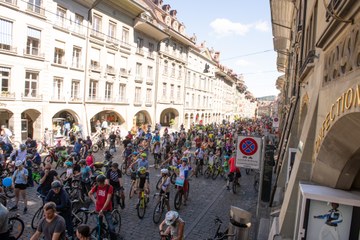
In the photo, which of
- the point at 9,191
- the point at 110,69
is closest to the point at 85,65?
the point at 110,69

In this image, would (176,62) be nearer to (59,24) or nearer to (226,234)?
(59,24)

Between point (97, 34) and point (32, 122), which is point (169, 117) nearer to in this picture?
point (97, 34)

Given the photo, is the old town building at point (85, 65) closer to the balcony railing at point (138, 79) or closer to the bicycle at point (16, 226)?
the balcony railing at point (138, 79)

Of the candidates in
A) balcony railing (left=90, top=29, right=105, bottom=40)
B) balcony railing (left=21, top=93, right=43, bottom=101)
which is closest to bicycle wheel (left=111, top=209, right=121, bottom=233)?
balcony railing (left=21, top=93, right=43, bottom=101)

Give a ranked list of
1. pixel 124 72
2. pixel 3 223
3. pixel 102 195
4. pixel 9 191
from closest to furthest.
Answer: pixel 3 223
pixel 102 195
pixel 9 191
pixel 124 72

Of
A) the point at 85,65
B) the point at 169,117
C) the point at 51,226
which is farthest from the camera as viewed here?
the point at 169,117

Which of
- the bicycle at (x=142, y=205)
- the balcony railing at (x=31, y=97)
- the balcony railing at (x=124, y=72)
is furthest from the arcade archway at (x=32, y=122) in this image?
the bicycle at (x=142, y=205)

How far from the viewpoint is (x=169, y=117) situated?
47.8m

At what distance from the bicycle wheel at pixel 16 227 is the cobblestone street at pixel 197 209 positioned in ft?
0.67

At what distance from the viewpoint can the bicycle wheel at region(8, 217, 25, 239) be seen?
7791 mm

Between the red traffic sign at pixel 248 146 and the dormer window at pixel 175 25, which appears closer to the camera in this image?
the red traffic sign at pixel 248 146

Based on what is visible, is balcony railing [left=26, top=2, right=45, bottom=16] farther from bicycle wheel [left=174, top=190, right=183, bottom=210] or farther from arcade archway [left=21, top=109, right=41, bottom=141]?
bicycle wheel [left=174, top=190, right=183, bottom=210]

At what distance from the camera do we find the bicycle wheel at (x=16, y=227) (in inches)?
307

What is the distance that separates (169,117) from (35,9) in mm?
28836
